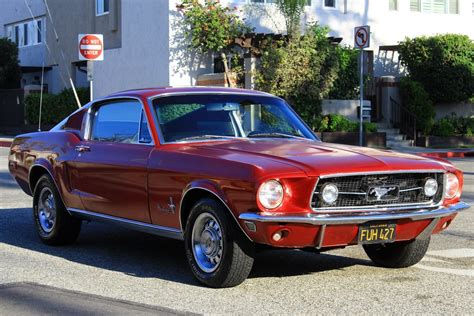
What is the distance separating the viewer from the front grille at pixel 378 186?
6.45 meters

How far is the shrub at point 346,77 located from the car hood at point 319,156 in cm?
1986

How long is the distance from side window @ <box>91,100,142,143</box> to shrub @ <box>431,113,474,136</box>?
2055 cm

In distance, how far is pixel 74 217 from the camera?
8.73 metres

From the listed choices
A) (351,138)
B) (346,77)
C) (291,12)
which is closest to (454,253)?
(351,138)

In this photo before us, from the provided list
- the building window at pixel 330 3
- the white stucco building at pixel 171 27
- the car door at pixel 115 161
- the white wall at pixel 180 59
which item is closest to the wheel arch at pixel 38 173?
the car door at pixel 115 161

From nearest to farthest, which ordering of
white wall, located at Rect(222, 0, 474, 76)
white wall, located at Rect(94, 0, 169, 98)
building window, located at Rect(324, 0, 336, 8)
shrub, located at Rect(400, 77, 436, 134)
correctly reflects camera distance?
shrub, located at Rect(400, 77, 436, 134)
white wall, located at Rect(94, 0, 169, 98)
white wall, located at Rect(222, 0, 474, 76)
building window, located at Rect(324, 0, 336, 8)

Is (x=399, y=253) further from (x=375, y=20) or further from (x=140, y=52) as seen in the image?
(x=375, y=20)

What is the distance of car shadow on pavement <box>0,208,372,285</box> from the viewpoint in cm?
752

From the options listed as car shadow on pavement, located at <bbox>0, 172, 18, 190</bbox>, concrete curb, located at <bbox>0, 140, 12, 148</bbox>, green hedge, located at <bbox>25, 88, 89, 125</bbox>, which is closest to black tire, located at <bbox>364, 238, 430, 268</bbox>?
car shadow on pavement, located at <bbox>0, 172, 18, 190</bbox>

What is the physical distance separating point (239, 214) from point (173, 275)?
4.24 ft

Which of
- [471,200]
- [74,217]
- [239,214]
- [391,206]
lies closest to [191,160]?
[239,214]

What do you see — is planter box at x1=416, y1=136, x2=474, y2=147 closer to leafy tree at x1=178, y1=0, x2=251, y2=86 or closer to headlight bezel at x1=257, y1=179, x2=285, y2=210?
leafy tree at x1=178, y1=0, x2=251, y2=86

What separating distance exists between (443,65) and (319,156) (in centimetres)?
2303

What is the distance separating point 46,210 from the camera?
909cm
